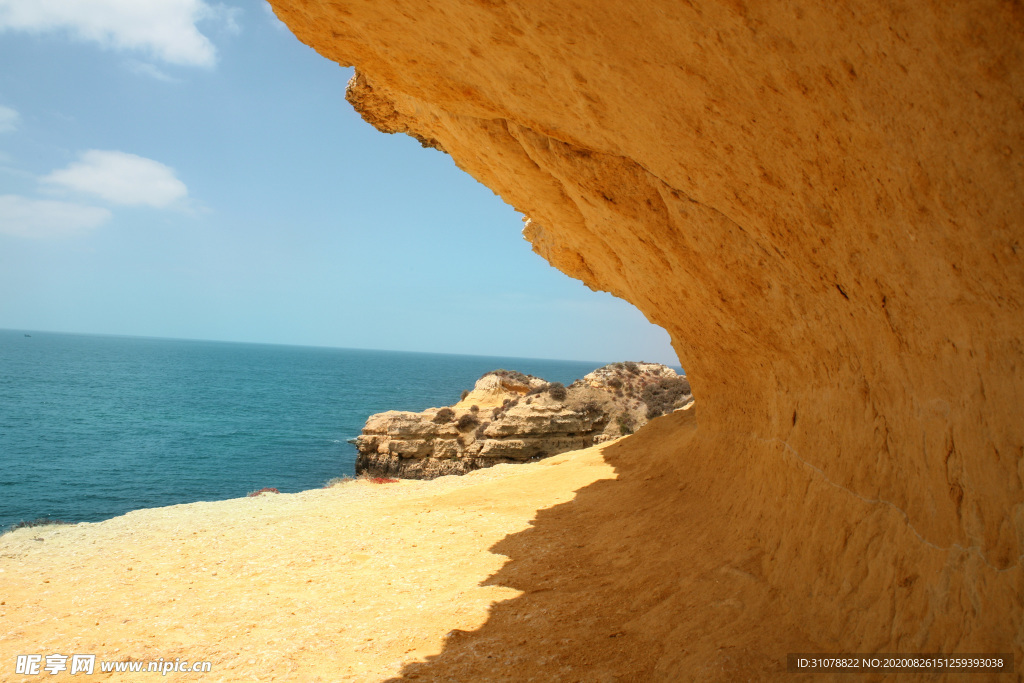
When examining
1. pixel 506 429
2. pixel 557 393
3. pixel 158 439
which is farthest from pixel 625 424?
pixel 158 439

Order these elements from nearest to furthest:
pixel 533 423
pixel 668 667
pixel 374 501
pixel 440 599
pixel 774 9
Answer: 1. pixel 774 9
2. pixel 668 667
3. pixel 440 599
4. pixel 374 501
5. pixel 533 423

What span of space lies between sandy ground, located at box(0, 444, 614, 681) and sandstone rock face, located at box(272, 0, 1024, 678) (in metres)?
3.27

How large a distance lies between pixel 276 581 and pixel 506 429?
1547cm

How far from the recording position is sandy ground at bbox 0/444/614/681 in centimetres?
621

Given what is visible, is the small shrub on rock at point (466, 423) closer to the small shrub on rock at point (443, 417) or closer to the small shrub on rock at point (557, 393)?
the small shrub on rock at point (443, 417)

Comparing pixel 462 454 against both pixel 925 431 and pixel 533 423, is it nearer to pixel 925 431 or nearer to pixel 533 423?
pixel 533 423

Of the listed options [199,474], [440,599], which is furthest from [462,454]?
[440,599]

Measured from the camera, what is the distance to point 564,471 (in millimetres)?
13703

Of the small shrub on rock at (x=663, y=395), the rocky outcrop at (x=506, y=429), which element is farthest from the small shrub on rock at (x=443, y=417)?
the small shrub on rock at (x=663, y=395)

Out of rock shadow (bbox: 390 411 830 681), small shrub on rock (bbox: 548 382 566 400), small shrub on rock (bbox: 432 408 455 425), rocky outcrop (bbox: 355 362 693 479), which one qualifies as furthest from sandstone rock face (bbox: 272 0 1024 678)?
small shrub on rock (bbox: 432 408 455 425)

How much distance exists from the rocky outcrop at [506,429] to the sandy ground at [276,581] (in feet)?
31.5

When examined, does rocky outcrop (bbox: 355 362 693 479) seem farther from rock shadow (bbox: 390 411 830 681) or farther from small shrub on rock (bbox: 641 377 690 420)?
rock shadow (bbox: 390 411 830 681)

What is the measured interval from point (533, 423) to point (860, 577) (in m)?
19.7

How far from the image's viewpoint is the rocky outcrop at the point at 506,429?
2383 centimetres
